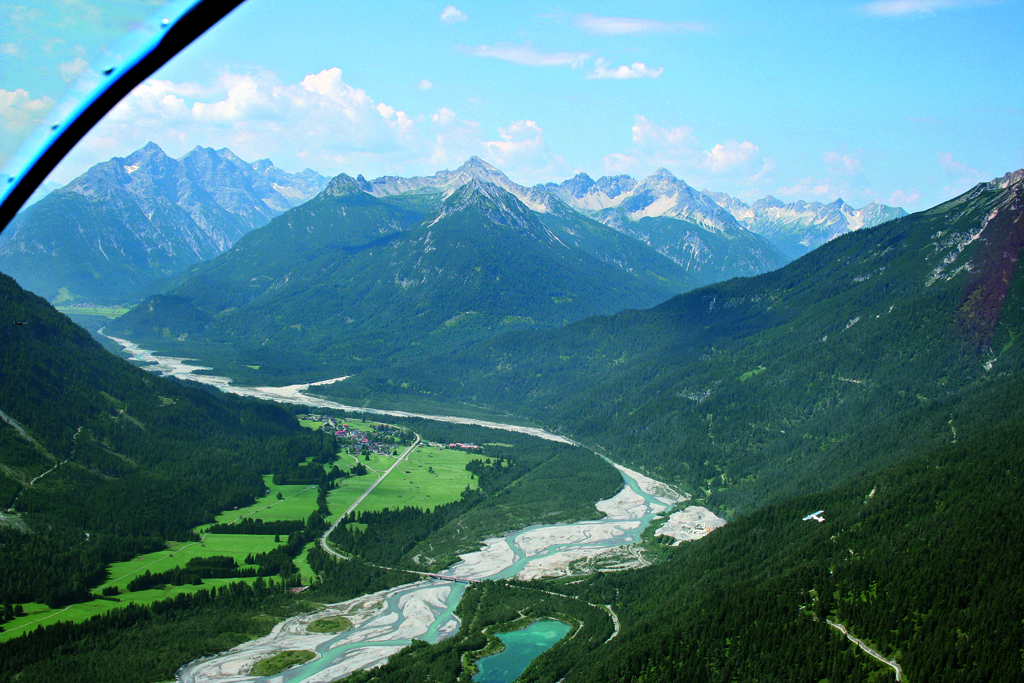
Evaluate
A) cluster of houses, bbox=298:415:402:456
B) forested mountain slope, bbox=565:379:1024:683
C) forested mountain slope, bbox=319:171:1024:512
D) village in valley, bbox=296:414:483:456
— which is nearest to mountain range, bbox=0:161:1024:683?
forested mountain slope, bbox=565:379:1024:683

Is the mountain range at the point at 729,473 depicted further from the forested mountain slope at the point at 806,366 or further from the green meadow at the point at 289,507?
the green meadow at the point at 289,507

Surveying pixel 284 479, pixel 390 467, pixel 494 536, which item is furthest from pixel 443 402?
pixel 494 536

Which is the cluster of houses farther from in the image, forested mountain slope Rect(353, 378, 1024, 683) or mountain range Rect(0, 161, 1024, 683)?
forested mountain slope Rect(353, 378, 1024, 683)

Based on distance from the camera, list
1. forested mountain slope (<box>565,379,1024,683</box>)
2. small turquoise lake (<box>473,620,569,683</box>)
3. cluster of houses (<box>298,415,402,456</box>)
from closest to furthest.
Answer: forested mountain slope (<box>565,379,1024,683</box>)
small turquoise lake (<box>473,620,569,683</box>)
cluster of houses (<box>298,415,402,456</box>)

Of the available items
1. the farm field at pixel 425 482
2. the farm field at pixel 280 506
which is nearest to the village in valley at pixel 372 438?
the farm field at pixel 425 482

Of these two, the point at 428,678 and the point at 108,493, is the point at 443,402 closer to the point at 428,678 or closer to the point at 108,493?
the point at 108,493

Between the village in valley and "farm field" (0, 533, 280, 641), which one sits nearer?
"farm field" (0, 533, 280, 641)
